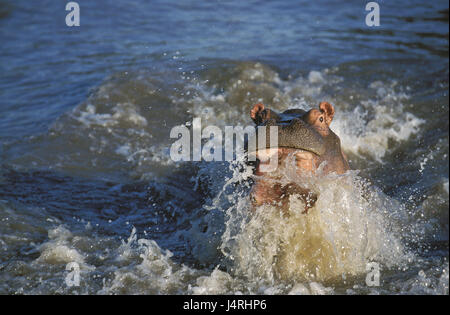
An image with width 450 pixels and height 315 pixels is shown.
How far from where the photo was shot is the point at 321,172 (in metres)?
3.84

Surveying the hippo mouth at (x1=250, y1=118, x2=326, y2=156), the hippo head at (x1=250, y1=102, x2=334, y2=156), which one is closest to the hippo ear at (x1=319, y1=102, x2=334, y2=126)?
the hippo head at (x1=250, y1=102, x2=334, y2=156)

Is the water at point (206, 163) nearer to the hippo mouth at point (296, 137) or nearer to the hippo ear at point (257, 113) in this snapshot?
the hippo mouth at point (296, 137)

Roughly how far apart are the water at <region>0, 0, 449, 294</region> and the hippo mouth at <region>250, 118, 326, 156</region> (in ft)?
0.79

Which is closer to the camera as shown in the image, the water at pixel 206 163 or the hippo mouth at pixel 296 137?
the hippo mouth at pixel 296 137

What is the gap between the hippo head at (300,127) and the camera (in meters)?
3.65

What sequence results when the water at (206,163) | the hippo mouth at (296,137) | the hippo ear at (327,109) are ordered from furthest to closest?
the hippo ear at (327,109), the water at (206,163), the hippo mouth at (296,137)

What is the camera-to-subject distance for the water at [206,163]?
13.0 ft

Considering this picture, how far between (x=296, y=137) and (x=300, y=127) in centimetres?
8

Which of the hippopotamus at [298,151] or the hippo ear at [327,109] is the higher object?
the hippo ear at [327,109]

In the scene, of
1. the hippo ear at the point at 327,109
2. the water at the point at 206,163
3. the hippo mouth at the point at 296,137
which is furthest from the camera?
the hippo ear at the point at 327,109

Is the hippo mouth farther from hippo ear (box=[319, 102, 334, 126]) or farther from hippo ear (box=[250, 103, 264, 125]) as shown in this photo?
hippo ear (box=[319, 102, 334, 126])

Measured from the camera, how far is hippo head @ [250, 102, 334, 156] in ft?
12.0

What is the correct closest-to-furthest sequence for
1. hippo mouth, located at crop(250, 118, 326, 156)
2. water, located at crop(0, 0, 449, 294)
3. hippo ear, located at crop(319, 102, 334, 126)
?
hippo mouth, located at crop(250, 118, 326, 156)
water, located at crop(0, 0, 449, 294)
hippo ear, located at crop(319, 102, 334, 126)

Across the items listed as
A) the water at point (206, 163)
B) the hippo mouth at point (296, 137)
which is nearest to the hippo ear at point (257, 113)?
the hippo mouth at point (296, 137)
